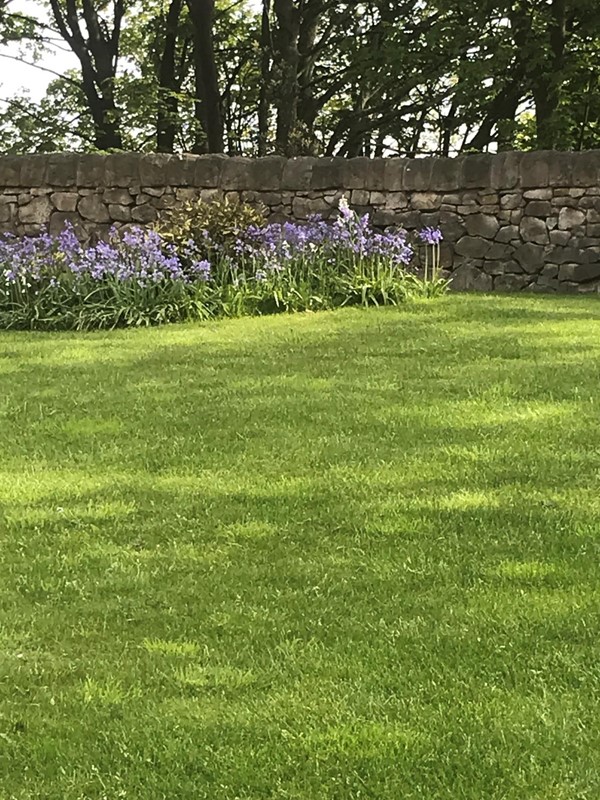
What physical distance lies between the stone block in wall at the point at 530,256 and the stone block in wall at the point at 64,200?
4.64 metres

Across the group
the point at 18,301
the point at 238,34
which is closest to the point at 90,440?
the point at 18,301

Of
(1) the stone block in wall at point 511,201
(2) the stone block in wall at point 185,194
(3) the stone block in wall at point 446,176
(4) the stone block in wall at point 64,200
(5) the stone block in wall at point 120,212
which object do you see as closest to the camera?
(1) the stone block in wall at point 511,201

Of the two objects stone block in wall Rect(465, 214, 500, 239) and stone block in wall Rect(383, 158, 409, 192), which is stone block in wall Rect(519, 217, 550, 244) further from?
stone block in wall Rect(383, 158, 409, 192)

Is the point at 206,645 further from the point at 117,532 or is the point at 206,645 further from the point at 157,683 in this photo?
the point at 117,532

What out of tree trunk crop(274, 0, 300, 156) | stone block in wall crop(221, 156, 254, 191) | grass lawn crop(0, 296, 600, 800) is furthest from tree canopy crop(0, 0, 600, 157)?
grass lawn crop(0, 296, 600, 800)

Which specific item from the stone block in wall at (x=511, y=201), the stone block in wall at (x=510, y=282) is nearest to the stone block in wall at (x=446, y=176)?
the stone block in wall at (x=511, y=201)

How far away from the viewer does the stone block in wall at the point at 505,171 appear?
10.2 m

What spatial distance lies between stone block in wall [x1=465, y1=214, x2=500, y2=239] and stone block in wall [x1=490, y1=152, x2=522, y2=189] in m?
0.32

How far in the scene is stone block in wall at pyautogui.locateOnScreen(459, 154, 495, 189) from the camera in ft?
33.7

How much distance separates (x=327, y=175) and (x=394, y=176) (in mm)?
673

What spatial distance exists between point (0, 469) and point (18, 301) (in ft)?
16.1

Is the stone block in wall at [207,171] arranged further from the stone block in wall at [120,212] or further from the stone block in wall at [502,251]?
the stone block in wall at [502,251]

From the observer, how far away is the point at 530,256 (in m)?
10.4

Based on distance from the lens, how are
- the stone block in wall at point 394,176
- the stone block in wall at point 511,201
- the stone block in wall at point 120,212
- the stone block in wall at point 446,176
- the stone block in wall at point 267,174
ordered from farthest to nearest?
the stone block in wall at point 120,212, the stone block in wall at point 267,174, the stone block in wall at point 394,176, the stone block in wall at point 446,176, the stone block in wall at point 511,201
